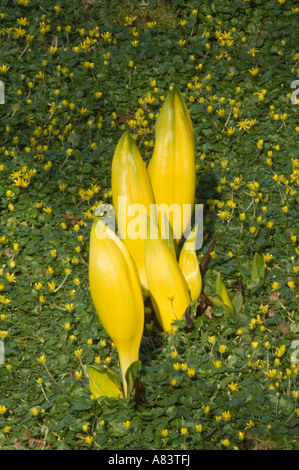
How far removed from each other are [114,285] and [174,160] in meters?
0.87

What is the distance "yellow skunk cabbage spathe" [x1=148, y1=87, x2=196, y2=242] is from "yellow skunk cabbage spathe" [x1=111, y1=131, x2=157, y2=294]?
0.53 feet

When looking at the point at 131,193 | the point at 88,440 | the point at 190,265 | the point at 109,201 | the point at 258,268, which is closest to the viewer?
the point at 88,440

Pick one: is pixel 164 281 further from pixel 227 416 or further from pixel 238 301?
pixel 227 416

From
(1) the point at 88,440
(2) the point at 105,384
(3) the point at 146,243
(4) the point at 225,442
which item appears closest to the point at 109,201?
(3) the point at 146,243

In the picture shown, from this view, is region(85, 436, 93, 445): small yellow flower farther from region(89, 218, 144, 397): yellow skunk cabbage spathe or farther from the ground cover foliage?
region(89, 218, 144, 397): yellow skunk cabbage spathe

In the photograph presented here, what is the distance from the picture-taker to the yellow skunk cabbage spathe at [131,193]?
370 centimetres

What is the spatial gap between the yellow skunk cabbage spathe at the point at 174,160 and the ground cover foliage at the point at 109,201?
51cm

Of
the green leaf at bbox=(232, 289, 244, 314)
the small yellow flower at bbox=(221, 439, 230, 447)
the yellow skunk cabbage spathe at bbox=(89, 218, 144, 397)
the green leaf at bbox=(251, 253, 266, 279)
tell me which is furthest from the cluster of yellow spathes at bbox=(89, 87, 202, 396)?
the small yellow flower at bbox=(221, 439, 230, 447)

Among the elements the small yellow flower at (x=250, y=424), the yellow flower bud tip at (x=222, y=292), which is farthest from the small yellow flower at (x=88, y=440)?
the yellow flower bud tip at (x=222, y=292)

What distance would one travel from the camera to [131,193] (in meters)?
3.75
